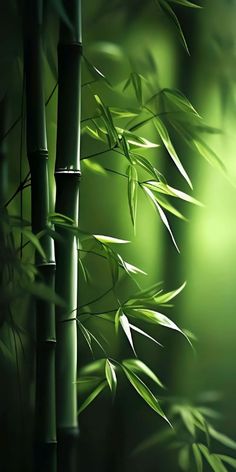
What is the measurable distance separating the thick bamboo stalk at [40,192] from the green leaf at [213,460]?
1.11 ft

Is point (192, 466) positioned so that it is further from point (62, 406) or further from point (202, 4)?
point (202, 4)

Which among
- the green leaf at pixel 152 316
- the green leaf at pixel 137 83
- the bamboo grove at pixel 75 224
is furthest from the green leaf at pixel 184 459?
the green leaf at pixel 137 83

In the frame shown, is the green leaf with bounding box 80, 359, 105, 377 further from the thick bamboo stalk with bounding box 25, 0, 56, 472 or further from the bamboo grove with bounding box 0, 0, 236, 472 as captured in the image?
the thick bamboo stalk with bounding box 25, 0, 56, 472

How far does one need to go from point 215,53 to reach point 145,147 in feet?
0.88

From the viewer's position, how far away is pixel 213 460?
1.29 metres

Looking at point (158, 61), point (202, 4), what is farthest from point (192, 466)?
point (202, 4)

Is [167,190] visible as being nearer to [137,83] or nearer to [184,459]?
[137,83]

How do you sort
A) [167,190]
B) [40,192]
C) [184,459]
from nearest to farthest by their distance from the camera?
[40,192] → [167,190] → [184,459]

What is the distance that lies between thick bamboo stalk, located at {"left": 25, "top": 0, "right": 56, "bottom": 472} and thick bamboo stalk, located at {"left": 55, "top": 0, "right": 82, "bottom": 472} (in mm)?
31

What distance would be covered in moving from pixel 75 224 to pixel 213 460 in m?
0.54

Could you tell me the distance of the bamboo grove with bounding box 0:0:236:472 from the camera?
1.10 m

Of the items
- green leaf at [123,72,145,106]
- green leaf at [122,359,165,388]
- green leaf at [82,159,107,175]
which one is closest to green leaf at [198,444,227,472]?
green leaf at [122,359,165,388]

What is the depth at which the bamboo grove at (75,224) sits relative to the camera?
1097mm

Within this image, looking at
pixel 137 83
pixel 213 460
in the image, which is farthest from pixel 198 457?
pixel 137 83
